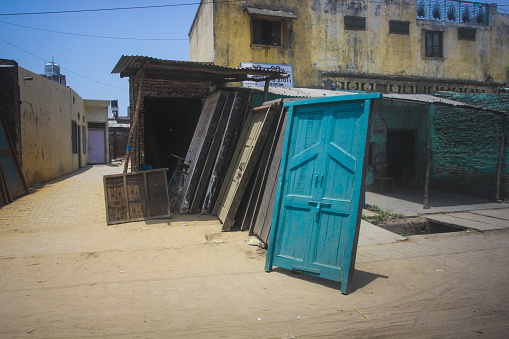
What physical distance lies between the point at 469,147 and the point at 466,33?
7693mm

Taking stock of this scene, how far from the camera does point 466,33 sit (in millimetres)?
16109

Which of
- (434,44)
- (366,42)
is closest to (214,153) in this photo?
(366,42)

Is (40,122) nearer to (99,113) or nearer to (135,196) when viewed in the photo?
(135,196)

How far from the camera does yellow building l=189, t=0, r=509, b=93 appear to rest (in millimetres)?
13812

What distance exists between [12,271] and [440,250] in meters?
6.19

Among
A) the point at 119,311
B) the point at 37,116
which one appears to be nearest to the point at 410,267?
the point at 119,311

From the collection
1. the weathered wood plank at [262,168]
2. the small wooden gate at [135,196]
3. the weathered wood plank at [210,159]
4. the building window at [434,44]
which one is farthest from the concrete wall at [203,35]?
the building window at [434,44]

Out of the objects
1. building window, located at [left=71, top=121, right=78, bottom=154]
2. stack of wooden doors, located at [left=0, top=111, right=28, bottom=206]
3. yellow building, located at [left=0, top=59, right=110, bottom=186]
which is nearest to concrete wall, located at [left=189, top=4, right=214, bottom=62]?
yellow building, located at [left=0, top=59, right=110, bottom=186]

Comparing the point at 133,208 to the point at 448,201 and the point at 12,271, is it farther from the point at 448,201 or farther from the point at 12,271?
the point at 448,201

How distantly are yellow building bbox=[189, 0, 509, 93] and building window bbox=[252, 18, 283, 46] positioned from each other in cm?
4

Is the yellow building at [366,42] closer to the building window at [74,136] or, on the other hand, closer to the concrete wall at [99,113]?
the building window at [74,136]

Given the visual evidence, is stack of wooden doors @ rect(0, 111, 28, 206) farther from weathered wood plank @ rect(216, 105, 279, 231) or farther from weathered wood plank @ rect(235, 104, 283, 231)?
weathered wood plank @ rect(235, 104, 283, 231)

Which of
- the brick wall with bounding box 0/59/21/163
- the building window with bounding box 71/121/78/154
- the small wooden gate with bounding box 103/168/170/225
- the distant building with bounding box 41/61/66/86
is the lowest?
the small wooden gate with bounding box 103/168/170/225

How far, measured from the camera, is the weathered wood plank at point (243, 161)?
6395 mm
